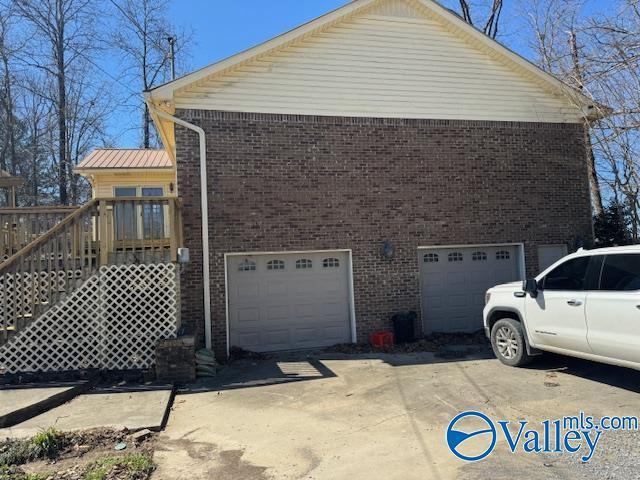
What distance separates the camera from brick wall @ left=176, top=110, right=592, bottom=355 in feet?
32.4

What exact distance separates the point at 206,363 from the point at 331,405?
275 centimetres

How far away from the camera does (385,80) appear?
11.0 m

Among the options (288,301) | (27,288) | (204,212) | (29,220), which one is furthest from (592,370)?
(29,220)

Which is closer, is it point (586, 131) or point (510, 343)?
point (510, 343)

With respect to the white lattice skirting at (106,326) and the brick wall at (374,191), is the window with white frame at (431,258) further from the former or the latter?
the white lattice skirting at (106,326)

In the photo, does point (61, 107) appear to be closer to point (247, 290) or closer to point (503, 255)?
point (247, 290)

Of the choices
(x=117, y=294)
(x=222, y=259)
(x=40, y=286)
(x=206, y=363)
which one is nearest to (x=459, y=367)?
(x=206, y=363)

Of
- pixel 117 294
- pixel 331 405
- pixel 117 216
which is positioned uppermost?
pixel 117 216

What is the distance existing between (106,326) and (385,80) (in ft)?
24.7

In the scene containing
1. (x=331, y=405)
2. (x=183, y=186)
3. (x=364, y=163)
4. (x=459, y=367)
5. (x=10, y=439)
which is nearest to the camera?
(x=10, y=439)

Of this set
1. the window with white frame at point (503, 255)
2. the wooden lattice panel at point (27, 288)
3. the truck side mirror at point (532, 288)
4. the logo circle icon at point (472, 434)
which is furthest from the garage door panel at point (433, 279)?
the wooden lattice panel at point (27, 288)

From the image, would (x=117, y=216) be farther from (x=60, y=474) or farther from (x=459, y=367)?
(x=459, y=367)

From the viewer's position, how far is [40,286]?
26.4 ft

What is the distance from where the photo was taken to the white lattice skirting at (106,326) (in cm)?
788
